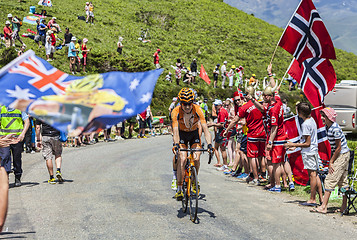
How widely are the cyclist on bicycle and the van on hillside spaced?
1641 cm

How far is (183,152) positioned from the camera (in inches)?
343

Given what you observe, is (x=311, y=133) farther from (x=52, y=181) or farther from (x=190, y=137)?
(x=52, y=181)

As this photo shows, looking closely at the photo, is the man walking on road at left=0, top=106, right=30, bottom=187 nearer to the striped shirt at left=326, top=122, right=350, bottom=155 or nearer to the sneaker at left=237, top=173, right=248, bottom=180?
the sneaker at left=237, top=173, right=248, bottom=180

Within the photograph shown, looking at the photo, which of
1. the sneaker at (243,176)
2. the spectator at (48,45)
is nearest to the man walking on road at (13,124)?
the sneaker at (243,176)

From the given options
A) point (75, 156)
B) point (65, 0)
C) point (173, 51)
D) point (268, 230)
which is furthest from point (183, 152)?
point (65, 0)

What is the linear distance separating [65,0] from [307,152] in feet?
183

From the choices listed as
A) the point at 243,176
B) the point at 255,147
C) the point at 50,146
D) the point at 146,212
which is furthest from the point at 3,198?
the point at 243,176

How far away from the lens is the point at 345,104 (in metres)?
23.9

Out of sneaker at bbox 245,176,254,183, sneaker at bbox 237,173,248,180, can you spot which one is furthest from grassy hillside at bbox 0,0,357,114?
sneaker at bbox 245,176,254,183

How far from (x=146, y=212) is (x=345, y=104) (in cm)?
1821

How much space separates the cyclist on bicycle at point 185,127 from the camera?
852 cm

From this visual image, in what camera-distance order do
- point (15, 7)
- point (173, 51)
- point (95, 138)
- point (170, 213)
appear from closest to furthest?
point (170, 213) → point (95, 138) → point (15, 7) → point (173, 51)

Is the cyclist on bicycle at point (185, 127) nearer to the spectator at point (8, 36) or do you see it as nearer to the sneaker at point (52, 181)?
the sneaker at point (52, 181)

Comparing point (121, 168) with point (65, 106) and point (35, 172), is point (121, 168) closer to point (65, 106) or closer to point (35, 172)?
point (35, 172)
